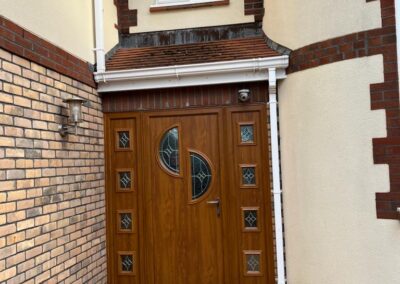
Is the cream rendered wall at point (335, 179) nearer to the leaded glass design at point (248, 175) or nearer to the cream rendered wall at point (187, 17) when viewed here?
the leaded glass design at point (248, 175)

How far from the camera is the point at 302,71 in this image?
366 centimetres

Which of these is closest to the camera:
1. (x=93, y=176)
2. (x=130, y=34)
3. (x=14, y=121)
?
(x=14, y=121)

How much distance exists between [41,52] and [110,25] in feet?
4.72

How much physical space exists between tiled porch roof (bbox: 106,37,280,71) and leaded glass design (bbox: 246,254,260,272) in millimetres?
2141

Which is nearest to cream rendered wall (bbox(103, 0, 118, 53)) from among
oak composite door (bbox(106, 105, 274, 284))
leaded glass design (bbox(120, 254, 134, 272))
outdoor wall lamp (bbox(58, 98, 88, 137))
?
oak composite door (bbox(106, 105, 274, 284))

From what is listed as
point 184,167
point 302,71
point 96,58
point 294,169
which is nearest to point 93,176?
point 184,167

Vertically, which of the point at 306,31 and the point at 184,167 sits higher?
the point at 306,31

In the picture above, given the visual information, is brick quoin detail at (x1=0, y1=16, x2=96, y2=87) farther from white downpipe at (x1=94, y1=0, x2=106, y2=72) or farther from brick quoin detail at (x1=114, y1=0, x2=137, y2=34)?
brick quoin detail at (x1=114, y1=0, x2=137, y2=34)

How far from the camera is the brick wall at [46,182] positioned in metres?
2.65

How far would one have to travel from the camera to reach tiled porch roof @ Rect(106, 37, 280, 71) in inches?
158

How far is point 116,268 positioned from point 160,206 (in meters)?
0.89

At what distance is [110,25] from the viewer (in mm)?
4348

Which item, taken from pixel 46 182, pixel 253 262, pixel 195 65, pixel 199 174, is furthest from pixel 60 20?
pixel 253 262

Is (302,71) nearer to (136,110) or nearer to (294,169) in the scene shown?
(294,169)
